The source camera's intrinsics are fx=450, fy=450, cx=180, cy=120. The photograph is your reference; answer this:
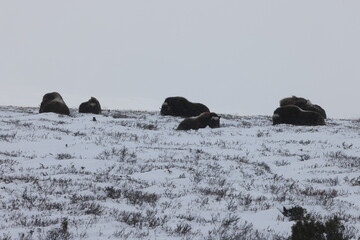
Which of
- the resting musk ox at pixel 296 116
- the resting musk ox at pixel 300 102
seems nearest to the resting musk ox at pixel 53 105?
the resting musk ox at pixel 296 116

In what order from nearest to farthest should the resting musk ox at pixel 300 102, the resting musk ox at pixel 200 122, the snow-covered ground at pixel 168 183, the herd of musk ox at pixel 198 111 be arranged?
the snow-covered ground at pixel 168 183
the resting musk ox at pixel 200 122
the herd of musk ox at pixel 198 111
the resting musk ox at pixel 300 102

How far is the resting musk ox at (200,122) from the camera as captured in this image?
2520 centimetres

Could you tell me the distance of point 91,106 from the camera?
32.8 m

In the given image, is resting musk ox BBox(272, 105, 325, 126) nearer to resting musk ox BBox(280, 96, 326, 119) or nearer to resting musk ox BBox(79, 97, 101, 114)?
resting musk ox BBox(280, 96, 326, 119)

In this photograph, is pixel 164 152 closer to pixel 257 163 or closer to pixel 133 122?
pixel 257 163

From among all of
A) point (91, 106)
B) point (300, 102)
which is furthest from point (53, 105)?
point (300, 102)

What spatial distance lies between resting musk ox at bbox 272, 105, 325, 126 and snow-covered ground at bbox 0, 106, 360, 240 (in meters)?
5.58

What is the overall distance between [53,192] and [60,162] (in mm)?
4272

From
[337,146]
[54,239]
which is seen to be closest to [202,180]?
[54,239]

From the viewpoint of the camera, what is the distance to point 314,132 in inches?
948

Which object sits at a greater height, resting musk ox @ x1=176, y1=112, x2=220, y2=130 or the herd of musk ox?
the herd of musk ox

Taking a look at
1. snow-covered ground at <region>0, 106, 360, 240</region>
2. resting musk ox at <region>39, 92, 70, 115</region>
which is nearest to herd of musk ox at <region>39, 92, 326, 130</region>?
resting musk ox at <region>39, 92, 70, 115</region>

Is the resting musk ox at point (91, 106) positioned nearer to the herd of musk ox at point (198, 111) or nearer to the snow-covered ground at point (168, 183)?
the herd of musk ox at point (198, 111)

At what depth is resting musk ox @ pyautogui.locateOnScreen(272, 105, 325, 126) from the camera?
91.8ft
